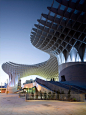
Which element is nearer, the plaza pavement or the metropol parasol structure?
the plaza pavement

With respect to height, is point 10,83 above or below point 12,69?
below

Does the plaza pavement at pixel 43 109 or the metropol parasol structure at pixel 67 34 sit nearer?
the plaza pavement at pixel 43 109

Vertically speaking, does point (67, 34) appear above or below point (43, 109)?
above

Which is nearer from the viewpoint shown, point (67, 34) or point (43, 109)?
point (43, 109)

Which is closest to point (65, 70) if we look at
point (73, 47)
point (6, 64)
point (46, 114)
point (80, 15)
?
point (73, 47)

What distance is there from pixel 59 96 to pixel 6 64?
198 ft

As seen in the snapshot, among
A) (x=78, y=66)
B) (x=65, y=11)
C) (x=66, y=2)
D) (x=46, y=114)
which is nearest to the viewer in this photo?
(x=46, y=114)

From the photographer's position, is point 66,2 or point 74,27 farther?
point 74,27

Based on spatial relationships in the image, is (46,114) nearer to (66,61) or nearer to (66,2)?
(66,2)

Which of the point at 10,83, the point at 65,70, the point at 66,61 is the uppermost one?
the point at 66,61

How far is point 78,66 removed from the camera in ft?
106

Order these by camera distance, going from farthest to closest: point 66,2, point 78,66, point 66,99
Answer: point 78,66
point 66,2
point 66,99

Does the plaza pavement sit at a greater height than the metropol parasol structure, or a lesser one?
lesser

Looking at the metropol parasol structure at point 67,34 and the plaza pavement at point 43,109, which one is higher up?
the metropol parasol structure at point 67,34
